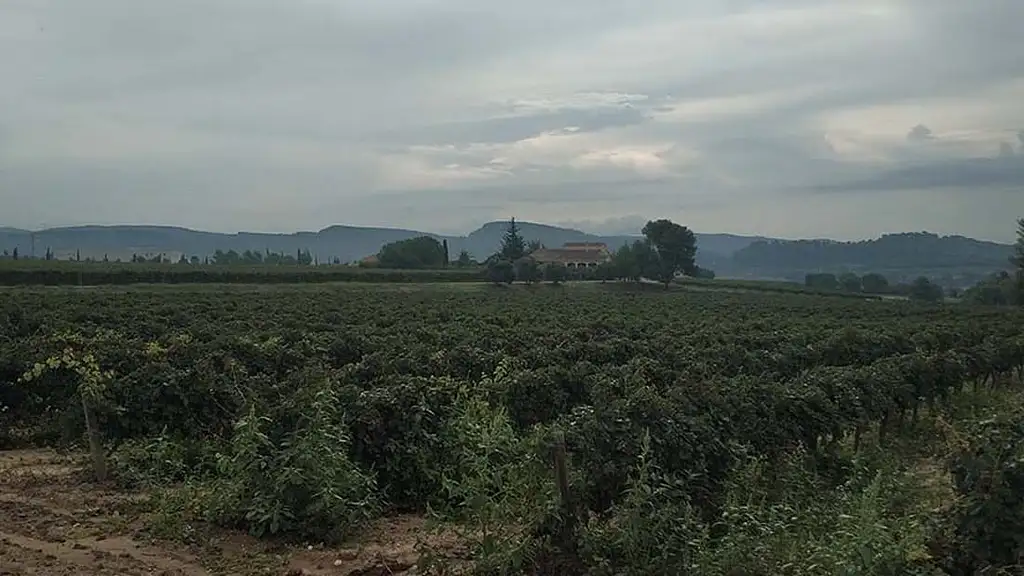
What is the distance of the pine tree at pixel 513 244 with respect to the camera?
115 meters

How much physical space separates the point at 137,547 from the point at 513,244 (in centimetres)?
11180

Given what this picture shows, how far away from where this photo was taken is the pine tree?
376 ft

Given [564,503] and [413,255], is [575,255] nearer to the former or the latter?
[413,255]

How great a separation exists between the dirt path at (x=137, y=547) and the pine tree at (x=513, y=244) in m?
102

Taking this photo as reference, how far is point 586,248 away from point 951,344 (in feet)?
426

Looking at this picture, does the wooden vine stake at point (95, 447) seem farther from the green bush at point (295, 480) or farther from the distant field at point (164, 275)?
the distant field at point (164, 275)

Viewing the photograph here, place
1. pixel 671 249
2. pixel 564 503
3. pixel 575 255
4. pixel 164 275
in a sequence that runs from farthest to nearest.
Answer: pixel 575 255 < pixel 671 249 < pixel 164 275 < pixel 564 503

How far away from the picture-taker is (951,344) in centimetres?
2541

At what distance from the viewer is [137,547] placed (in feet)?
25.6

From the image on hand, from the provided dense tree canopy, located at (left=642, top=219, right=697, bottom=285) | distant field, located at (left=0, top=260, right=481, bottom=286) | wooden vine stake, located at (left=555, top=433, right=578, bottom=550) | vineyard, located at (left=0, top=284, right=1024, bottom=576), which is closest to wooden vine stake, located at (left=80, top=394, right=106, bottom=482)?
vineyard, located at (left=0, top=284, right=1024, bottom=576)

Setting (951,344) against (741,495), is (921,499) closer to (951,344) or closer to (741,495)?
(741,495)

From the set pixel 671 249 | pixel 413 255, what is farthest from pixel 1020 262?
pixel 413 255

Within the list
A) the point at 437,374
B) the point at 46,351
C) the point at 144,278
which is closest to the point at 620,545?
the point at 437,374

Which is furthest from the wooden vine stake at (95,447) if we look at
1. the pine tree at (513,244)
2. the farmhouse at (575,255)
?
the farmhouse at (575,255)
